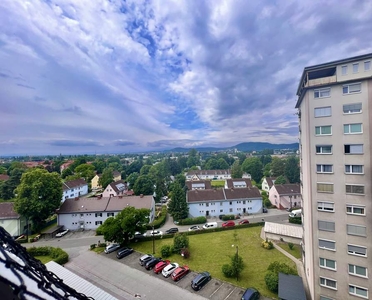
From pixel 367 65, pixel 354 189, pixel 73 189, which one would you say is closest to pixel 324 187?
pixel 354 189

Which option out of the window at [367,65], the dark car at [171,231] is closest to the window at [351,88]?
the window at [367,65]

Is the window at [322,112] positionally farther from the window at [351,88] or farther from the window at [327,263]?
the window at [327,263]

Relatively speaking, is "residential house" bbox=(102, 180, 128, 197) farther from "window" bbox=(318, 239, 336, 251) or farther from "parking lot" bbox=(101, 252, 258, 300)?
"window" bbox=(318, 239, 336, 251)

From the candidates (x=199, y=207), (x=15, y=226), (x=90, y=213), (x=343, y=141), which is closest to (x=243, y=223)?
(x=199, y=207)

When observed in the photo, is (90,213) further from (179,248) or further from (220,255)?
(220,255)

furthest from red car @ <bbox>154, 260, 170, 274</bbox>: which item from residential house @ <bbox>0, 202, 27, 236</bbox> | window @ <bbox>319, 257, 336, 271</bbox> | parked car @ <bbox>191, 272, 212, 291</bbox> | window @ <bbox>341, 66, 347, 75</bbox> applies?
residential house @ <bbox>0, 202, 27, 236</bbox>

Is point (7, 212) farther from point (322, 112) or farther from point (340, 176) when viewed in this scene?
point (322, 112)

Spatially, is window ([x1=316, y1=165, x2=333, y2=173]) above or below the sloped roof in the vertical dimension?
above
